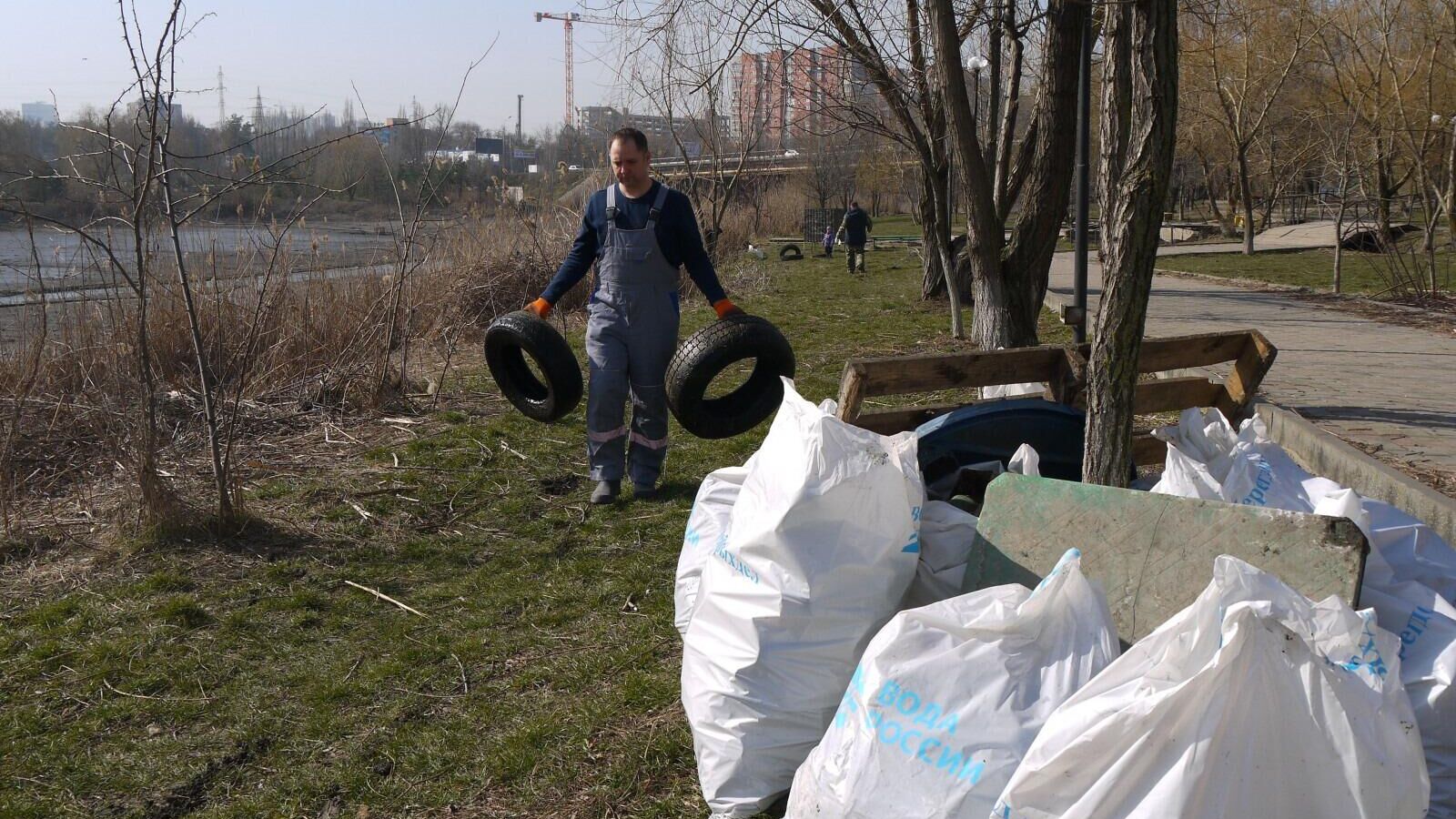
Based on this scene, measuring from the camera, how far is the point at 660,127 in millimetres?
17016

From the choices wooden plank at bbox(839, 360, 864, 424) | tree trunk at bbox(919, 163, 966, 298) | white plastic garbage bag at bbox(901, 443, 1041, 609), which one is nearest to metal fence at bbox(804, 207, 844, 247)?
tree trunk at bbox(919, 163, 966, 298)

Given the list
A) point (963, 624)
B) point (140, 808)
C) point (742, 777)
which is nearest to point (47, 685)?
point (140, 808)

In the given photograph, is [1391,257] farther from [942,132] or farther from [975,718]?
[975,718]

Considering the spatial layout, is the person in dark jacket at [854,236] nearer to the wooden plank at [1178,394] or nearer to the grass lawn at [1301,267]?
the grass lawn at [1301,267]

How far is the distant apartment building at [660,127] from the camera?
16547mm

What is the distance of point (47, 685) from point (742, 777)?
2.70m

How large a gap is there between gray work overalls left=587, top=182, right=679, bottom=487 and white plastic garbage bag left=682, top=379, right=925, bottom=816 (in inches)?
107

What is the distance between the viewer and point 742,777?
2922mm

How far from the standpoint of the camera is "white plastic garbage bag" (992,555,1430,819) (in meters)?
2.11

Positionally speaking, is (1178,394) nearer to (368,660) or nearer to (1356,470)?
(1356,470)

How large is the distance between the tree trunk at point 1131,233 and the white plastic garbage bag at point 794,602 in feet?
2.91

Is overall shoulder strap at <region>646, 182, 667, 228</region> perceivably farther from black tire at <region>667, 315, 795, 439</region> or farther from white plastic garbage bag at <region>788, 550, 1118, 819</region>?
white plastic garbage bag at <region>788, 550, 1118, 819</region>

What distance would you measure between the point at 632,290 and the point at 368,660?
2355 millimetres

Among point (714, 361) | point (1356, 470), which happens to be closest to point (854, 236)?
point (1356, 470)
